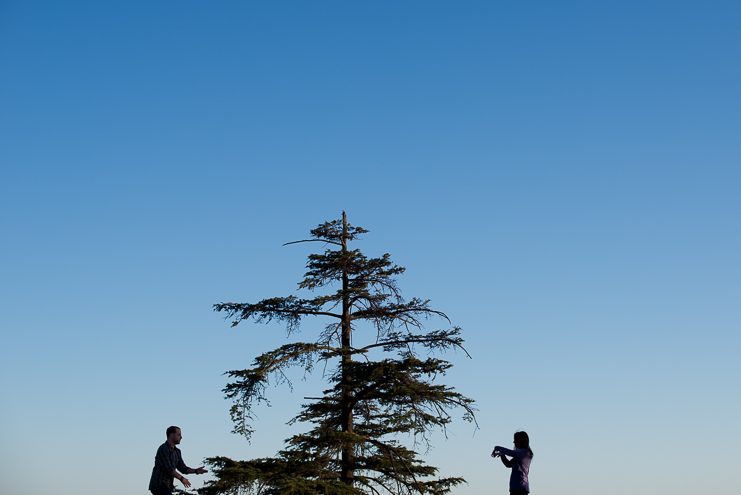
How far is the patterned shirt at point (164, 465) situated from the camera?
399 inches

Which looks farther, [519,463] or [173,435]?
[173,435]

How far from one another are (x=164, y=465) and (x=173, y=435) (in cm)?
46

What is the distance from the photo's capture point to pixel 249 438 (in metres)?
20.5

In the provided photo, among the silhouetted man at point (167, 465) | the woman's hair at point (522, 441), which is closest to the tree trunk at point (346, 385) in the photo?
the silhouetted man at point (167, 465)

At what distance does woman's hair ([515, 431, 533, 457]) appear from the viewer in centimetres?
989

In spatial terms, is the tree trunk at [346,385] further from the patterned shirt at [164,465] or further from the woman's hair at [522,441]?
the woman's hair at [522,441]

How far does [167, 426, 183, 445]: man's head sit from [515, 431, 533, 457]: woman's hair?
5.12 m

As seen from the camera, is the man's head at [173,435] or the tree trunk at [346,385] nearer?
the man's head at [173,435]

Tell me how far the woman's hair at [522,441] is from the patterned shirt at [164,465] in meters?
5.17

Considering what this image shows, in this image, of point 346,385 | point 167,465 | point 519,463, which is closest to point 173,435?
point 167,465

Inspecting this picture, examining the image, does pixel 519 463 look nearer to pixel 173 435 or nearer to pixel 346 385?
pixel 173 435

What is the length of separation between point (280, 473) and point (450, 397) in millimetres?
5612

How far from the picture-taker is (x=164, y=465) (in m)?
10.1

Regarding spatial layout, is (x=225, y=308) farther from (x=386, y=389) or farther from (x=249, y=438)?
(x=386, y=389)
